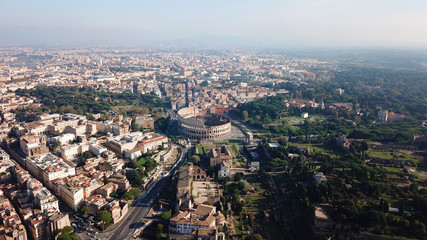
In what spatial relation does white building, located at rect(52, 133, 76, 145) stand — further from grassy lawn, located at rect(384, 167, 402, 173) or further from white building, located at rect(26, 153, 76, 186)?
grassy lawn, located at rect(384, 167, 402, 173)

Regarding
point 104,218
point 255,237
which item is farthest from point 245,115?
point 104,218

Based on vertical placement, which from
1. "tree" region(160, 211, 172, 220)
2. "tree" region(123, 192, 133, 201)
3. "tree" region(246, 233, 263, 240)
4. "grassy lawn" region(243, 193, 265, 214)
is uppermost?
"tree" region(123, 192, 133, 201)

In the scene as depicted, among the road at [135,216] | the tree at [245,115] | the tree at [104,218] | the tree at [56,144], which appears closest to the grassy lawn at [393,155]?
the tree at [245,115]

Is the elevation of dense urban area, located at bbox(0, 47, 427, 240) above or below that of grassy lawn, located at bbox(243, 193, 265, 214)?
above

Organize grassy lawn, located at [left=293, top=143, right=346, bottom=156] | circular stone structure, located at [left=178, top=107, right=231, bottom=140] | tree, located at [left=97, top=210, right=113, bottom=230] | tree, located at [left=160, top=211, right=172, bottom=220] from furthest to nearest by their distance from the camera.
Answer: circular stone structure, located at [left=178, top=107, right=231, bottom=140] → grassy lawn, located at [left=293, top=143, right=346, bottom=156] → tree, located at [left=160, top=211, right=172, bottom=220] → tree, located at [left=97, top=210, right=113, bottom=230]

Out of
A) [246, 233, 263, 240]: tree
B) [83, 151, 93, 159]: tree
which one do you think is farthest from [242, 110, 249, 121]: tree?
[246, 233, 263, 240]: tree

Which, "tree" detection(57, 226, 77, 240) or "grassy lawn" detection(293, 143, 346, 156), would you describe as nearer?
"tree" detection(57, 226, 77, 240)
